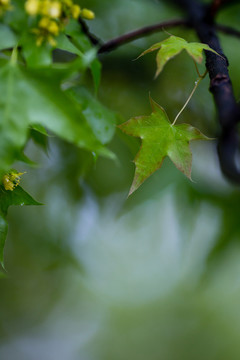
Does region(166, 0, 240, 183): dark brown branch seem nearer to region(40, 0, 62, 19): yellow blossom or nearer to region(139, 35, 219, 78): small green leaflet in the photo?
region(139, 35, 219, 78): small green leaflet

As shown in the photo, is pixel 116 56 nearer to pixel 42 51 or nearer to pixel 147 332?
pixel 42 51

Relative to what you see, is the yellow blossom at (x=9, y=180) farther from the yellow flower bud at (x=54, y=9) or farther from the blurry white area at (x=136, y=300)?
the blurry white area at (x=136, y=300)

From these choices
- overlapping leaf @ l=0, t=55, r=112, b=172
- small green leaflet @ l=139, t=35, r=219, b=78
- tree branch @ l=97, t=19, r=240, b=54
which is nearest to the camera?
overlapping leaf @ l=0, t=55, r=112, b=172

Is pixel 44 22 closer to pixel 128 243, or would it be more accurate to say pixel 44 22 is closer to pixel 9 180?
pixel 9 180

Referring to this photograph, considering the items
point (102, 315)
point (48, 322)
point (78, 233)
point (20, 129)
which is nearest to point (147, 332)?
point (102, 315)

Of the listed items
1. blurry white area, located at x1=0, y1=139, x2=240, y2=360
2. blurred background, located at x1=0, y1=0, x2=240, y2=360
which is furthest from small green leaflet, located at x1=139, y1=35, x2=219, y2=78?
blurry white area, located at x1=0, y1=139, x2=240, y2=360

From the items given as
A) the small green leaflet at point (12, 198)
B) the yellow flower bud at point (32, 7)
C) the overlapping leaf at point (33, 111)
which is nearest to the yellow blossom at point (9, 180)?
the small green leaflet at point (12, 198)

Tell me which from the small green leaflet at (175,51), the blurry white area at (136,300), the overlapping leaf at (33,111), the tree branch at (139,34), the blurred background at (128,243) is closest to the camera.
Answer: the overlapping leaf at (33,111)
